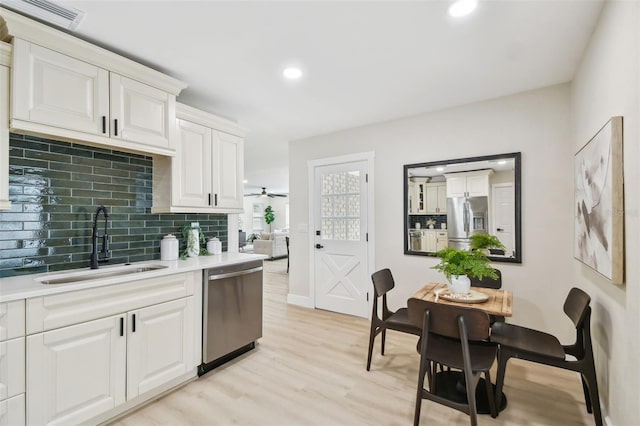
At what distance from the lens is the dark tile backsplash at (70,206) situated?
1.95 m

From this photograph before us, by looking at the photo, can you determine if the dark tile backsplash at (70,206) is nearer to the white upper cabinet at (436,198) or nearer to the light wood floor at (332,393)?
the light wood floor at (332,393)

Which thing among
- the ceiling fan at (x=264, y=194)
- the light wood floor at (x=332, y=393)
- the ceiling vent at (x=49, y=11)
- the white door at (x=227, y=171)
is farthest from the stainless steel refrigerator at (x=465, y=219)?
the ceiling fan at (x=264, y=194)

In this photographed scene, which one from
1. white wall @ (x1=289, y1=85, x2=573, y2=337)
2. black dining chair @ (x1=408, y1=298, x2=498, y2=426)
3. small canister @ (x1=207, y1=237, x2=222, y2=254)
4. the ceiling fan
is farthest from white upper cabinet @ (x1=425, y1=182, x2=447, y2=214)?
the ceiling fan

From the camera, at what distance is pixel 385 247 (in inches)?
146

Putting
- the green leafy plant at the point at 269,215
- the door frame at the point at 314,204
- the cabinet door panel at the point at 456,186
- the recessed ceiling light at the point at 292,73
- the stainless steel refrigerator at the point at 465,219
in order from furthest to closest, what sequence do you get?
the green leafy plant at the point at 269,215 → the door frame at the point at 314,204 → the cabinet door panel at the point at 456,186 → the stainless steel refrigerator at the point at 465,219 → the recessed ceiling light at the point at 292,73

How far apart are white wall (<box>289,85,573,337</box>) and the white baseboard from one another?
1.24 metres

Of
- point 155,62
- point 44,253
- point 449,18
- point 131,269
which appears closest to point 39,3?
point 155,62

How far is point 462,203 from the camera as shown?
319 centimetres

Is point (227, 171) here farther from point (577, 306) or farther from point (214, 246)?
point (577, 306)

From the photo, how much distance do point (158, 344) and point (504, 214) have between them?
3.25 m

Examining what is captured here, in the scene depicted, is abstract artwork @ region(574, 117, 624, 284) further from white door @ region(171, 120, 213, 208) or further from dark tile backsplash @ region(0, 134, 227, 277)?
dark tile backsplash @ region(0, 134, 227, 277)

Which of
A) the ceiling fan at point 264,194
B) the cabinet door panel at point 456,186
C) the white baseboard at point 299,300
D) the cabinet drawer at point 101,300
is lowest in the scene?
the white baseboard at point 299,300

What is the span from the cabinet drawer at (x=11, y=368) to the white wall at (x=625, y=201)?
2986 millimetres

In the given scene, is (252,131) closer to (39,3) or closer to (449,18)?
(39,3)
